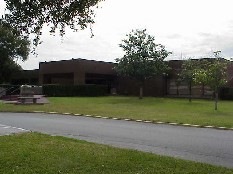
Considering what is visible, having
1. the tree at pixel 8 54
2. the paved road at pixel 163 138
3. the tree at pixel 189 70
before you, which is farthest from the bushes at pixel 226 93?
the paved road at pixel 163 138

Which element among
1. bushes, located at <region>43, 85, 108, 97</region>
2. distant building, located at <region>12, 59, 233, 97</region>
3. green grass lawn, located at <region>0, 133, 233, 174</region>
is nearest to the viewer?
green grass lawn, located at <region>0, 133, 233, 174</region>

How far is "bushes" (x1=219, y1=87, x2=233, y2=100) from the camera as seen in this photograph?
44781 mm

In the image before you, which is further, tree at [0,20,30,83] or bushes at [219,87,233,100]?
tree at [0,20,30,83]

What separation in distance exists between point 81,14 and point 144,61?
33605 millimetres

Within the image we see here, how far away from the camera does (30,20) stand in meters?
9.93

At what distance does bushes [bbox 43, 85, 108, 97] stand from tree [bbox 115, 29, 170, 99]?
208 inches

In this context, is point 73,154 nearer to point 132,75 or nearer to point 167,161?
point 167,161

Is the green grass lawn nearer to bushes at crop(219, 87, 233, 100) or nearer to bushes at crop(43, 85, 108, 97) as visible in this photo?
bushes at crop(43, 85, 108, 97)

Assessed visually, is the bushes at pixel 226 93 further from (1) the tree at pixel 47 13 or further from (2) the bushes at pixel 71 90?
(1) the tree at pixel 47 13

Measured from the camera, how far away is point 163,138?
14.1 meters

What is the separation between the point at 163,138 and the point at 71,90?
110ft

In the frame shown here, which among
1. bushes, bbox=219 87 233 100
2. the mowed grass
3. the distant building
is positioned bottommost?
the mowed grass

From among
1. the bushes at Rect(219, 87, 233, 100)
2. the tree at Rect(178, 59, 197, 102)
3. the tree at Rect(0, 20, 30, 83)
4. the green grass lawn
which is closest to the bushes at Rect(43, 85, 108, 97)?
the tree at Rect(0, 20, 30, 83)

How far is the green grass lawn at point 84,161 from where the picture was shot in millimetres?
7984
